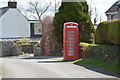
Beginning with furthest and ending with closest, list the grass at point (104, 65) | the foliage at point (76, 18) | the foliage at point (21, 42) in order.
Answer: the foliage at point (21, 42)
the foliage at point (76, 18)
the grass at point (104, 65)

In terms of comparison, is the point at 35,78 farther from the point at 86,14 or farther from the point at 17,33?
the point at 17,33

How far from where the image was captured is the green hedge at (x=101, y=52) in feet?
48.7

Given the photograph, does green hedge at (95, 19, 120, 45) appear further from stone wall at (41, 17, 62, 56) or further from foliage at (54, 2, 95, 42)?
stone wall at (41, 17, 62, 56)

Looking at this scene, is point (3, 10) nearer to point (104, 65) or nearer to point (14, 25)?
point (14, 25)

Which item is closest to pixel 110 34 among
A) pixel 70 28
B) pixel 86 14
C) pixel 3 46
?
pixel 70 28

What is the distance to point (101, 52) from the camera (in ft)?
54.4

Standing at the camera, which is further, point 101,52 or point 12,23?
point 12,23

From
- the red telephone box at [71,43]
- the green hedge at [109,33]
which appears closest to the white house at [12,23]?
the red telephone box at [71,43]

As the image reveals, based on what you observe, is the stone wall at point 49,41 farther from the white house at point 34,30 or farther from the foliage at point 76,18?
the white house at point 34,30

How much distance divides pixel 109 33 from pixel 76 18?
397 inches

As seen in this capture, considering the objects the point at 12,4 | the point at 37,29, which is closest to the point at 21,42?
the point at 12,4

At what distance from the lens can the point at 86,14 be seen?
2714 centimetres

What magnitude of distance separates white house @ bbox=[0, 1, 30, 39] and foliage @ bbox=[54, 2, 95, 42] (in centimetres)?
2142

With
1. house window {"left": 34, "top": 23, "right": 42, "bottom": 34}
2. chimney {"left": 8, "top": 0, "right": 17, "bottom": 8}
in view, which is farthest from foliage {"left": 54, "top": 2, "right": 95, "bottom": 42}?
house window {"left": 34, "top": 23, "right": 42, "bottom": 34}
